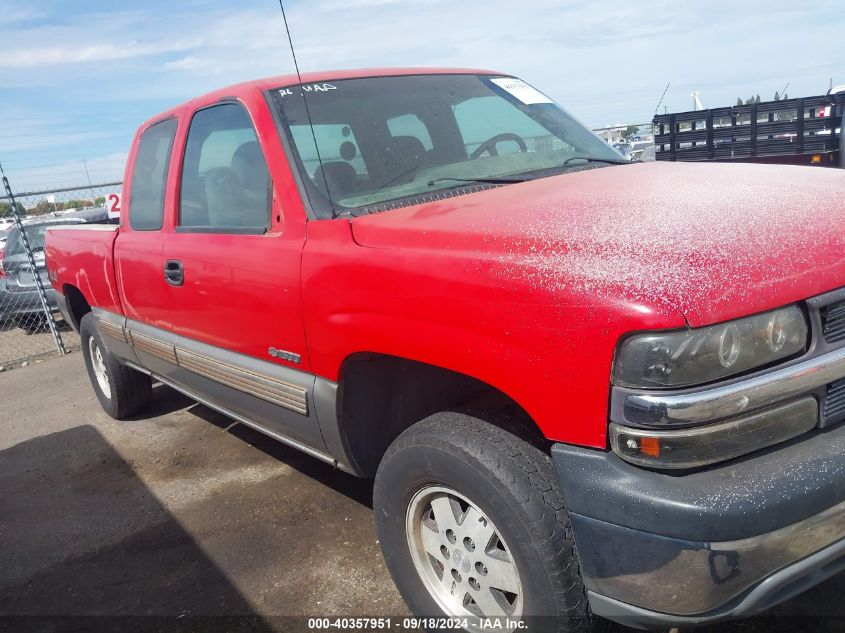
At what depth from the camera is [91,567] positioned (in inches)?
130

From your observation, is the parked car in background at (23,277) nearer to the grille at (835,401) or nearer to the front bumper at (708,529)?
the front bumper at (708,529)

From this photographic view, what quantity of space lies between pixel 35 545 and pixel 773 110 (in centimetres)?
1029

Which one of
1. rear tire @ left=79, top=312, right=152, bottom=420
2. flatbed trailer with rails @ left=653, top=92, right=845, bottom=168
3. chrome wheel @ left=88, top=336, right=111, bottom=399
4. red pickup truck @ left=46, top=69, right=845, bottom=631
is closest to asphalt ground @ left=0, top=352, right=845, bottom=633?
rear tire @ left=79, top=312, right=152, bottom=420

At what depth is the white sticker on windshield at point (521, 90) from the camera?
355 centimetres

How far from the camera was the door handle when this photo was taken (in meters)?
3.38

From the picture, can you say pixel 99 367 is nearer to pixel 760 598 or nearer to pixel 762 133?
pixel 760 598

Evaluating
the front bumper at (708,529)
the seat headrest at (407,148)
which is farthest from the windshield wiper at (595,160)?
the front bumper at (708,529)

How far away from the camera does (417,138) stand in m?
3.07

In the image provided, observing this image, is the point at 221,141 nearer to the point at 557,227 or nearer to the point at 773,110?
the point at 557,227

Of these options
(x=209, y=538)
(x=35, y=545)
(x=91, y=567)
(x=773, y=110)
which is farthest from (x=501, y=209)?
(x=773, y=110)

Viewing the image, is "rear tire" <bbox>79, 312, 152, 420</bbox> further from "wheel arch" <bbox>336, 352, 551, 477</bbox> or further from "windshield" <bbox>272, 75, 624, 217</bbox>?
Answer: "wheel arch" <bbox>336, 352, 551, 477</bbox>

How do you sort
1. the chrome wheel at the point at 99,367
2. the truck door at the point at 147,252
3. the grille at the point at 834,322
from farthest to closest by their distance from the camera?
1. the chrome wheel at the point at 99,367
2. the truck door at the point at 147,252
3. the grille at the point at 834,322

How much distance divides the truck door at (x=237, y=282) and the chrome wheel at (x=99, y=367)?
1.86 meters

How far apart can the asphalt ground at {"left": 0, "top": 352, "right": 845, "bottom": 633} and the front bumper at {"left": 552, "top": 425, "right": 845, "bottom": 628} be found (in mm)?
874
